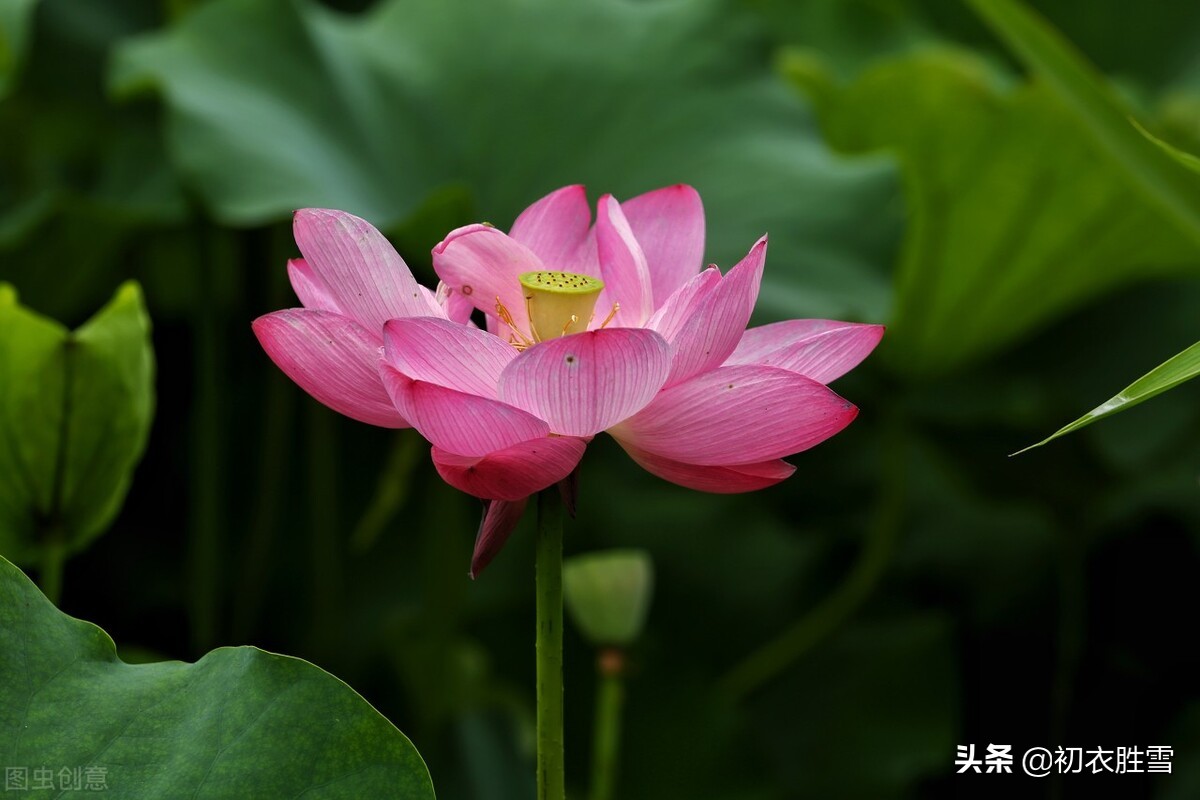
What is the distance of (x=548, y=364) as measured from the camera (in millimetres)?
360

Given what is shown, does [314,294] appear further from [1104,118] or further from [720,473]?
[1104,118]

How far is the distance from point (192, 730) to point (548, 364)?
0.57 ft

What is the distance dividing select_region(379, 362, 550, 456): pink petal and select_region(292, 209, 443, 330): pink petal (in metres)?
0.04

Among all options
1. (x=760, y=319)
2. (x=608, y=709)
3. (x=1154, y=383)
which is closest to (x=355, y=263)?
(x=1154, y=383)

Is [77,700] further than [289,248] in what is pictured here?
No

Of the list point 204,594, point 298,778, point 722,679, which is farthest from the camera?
point 722,679

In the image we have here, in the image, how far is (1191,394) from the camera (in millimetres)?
1362

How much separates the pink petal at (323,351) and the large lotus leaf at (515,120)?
0.49 m

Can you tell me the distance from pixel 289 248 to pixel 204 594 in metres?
0.32

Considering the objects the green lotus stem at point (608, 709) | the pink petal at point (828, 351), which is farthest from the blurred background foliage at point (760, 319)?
the pink petal at point (828, 351)

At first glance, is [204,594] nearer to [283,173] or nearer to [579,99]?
[283,173]

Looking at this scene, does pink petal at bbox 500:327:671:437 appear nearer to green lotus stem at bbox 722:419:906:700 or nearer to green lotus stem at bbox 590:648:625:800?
green lotus stem at bbox 590:648:625:800

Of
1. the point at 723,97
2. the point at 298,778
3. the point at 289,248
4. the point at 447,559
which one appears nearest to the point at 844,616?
the point at 447,559

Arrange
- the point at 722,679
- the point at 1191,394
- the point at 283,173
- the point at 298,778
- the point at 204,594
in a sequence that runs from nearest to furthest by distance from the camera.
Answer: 1. the point at 298,778
2. the point at 283,173
3. the point at 204,594
4. the point at 722,679
5. the point at 1191,394
